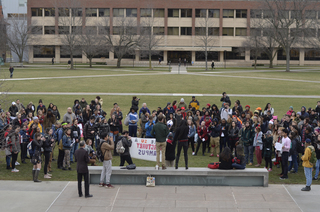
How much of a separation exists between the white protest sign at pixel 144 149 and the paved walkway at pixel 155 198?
1896 mm

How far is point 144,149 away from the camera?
12.7 m

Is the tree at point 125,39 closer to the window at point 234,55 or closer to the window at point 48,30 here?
the window at point 48,30

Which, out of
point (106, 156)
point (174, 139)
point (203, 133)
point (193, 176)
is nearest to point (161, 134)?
point (174, 139)

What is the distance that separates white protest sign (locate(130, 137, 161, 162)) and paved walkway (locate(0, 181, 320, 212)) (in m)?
1.90

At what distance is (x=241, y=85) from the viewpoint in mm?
39812

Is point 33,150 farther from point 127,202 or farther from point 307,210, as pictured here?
point 307,210

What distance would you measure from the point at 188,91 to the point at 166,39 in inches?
2090

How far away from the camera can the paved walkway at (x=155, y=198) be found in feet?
30.4

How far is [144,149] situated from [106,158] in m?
2.40

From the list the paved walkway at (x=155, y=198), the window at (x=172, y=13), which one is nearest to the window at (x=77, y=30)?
the window at (x=172, y=13)

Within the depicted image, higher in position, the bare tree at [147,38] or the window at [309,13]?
the window at [309,13]

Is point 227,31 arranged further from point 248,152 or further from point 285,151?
point 285,151

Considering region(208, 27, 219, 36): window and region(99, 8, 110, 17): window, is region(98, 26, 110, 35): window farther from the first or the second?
region(208, 27, 219, 36): window

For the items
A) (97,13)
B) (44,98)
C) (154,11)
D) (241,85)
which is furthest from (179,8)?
(44,98)
